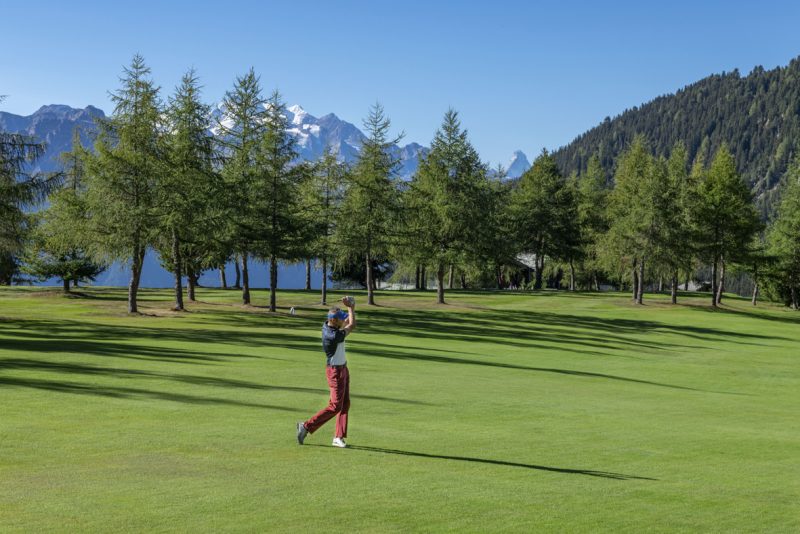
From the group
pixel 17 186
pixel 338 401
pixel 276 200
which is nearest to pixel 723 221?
pixel 276 200

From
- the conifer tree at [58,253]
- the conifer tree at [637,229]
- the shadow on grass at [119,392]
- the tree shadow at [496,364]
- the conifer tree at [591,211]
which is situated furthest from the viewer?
the conifer tree at [591,211]

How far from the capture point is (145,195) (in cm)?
4325

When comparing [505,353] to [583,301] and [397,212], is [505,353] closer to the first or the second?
[397,212]

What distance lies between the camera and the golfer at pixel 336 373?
12812mm

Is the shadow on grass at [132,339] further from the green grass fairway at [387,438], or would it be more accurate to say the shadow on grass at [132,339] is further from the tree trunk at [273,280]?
the tree trunk at [273,280]

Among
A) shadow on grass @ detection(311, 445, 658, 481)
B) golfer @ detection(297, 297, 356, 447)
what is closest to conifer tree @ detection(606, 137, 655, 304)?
shadow on grass @ detection(311, 445, 658, 481)

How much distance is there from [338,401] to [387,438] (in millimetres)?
1618

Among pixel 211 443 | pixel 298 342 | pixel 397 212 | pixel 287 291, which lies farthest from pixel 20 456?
pixel 287 291

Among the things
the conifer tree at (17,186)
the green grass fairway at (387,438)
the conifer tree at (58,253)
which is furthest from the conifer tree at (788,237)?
the conifer tree at (17,186)

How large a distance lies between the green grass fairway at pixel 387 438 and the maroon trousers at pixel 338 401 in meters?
0.39

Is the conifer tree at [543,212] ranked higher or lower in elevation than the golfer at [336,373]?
higher

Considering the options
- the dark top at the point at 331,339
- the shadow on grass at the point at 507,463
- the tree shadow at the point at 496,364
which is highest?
the dark top at the point at 331,339

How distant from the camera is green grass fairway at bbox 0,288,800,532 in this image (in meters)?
9.52

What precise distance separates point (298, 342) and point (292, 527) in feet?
79.1
